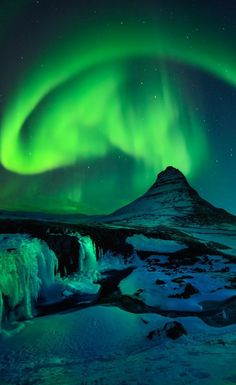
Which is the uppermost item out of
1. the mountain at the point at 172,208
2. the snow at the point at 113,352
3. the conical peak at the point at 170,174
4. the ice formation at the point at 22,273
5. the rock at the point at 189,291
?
the conical peak at the point at 170,174

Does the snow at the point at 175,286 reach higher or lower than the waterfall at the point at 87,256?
lower

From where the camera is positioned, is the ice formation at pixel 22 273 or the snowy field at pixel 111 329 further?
the ice formation at pixel 22 273

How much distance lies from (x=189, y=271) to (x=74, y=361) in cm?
2158

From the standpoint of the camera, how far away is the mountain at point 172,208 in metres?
97.7

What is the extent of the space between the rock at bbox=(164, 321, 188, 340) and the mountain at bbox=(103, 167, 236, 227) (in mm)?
72638

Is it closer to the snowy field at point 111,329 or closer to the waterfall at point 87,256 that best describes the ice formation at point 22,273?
the snowy field at point 111,329

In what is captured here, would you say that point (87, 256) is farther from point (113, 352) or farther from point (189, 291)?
point (113, 352)

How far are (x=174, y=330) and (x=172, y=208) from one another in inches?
3990

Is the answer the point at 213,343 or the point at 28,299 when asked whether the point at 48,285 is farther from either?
the point at 213,343

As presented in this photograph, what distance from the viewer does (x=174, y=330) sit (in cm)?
1359

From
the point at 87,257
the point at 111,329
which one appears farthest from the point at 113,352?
the point at 87,257

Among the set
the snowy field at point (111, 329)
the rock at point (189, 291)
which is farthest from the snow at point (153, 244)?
the rock at point (189, 291)

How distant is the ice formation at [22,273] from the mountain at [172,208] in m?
64.1

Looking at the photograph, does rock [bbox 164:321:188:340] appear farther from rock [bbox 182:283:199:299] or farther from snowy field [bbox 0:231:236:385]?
rock [bbox 182:283:199:299]
